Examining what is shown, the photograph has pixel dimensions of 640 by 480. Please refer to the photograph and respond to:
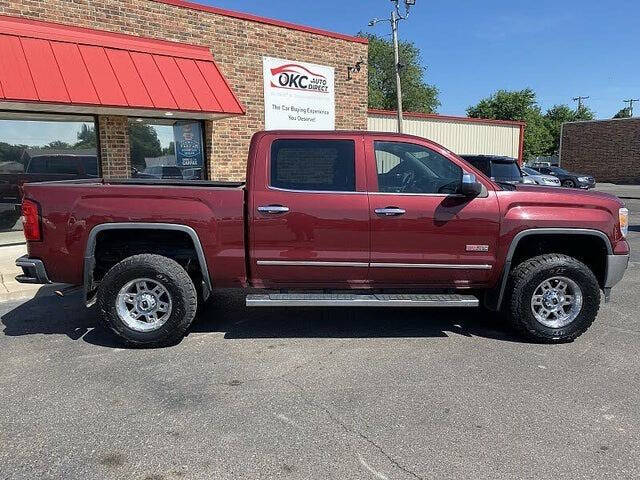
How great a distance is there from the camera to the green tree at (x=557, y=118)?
6122 centimetres

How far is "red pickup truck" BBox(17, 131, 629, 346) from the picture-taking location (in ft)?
14.8

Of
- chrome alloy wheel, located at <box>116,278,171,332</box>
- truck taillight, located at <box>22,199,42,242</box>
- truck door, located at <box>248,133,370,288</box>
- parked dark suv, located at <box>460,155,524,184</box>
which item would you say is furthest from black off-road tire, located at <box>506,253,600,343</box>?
parked dark suv, located at <box>460,155,524,184</box>

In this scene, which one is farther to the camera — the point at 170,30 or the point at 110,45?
the point at 170,30

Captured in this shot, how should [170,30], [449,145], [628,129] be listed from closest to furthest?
[170,30], [449,145], [628,129]

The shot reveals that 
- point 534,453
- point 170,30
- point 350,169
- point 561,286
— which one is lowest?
point 534,453

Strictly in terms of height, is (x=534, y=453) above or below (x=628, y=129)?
below

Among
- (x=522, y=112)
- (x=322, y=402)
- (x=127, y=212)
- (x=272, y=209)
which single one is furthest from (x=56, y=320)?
(x=522, y=112)

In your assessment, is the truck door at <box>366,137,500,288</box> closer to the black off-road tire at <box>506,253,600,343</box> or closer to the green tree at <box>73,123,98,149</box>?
the black off-road tire at <box>506,253,600,343</box>

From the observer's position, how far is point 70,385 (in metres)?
3.85

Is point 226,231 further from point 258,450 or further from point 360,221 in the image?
point 258,450

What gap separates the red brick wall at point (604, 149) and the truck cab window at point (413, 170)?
38602 millimetres

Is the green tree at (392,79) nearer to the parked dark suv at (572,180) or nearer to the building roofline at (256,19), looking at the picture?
the parked dark suv at (572,180)

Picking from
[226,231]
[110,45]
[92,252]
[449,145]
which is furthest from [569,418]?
[449,145]

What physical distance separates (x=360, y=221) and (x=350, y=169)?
0.51 metres
